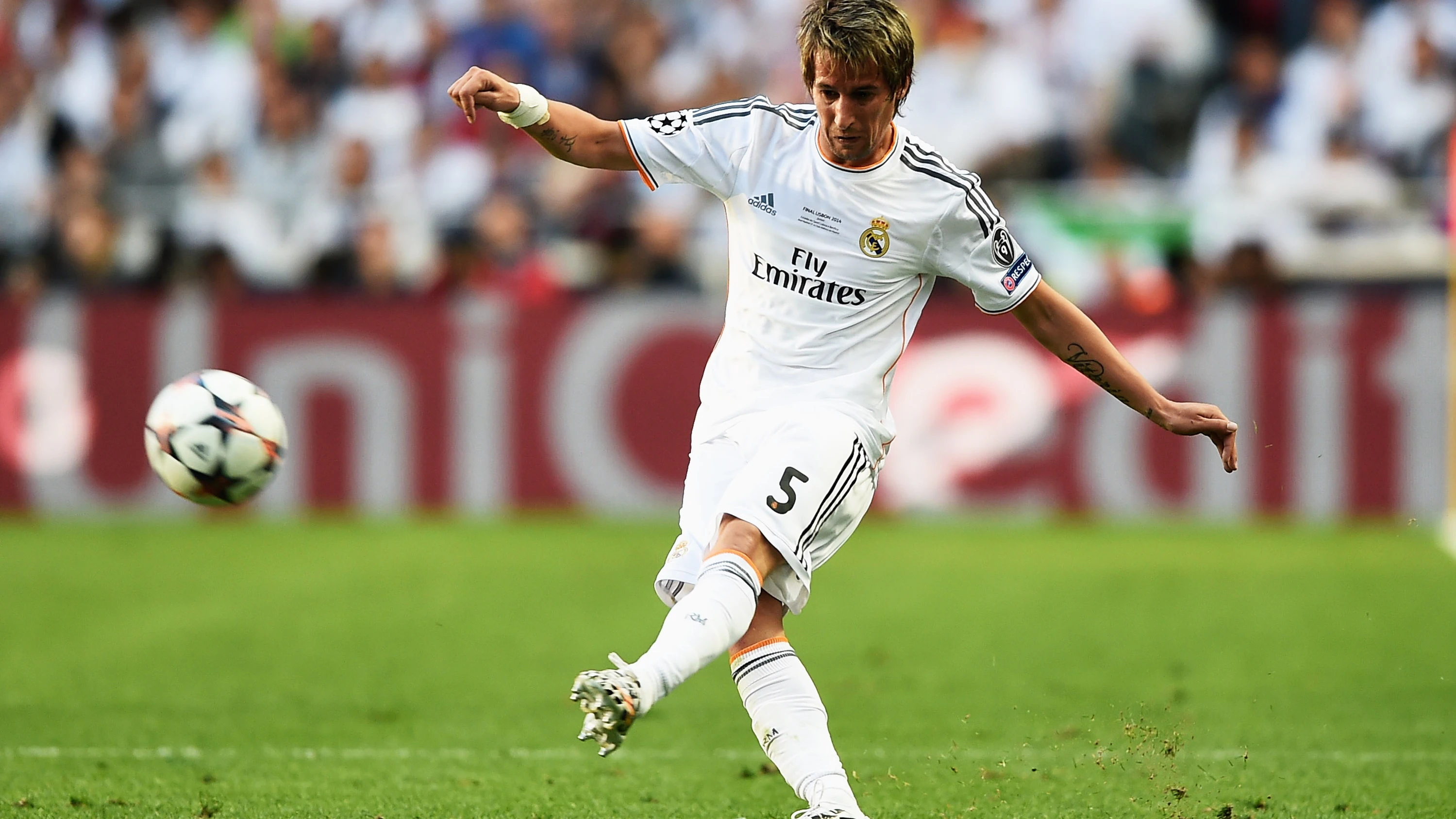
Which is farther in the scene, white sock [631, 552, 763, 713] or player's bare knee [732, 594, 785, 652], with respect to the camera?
player's bare knee [732, 594, 785, 652]

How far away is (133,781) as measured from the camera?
6.02 m

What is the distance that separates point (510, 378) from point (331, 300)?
58.5 inches

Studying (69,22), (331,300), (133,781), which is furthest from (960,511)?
(69,22)

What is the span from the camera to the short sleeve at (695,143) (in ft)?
17.1

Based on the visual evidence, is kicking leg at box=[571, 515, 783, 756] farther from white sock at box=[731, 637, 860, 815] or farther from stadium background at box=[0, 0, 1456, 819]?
stadium background at box=[0, 0, 1456, 819]

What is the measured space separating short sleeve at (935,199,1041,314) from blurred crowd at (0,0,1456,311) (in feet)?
26.6

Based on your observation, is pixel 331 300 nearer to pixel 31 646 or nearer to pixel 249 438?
pixel 31 646

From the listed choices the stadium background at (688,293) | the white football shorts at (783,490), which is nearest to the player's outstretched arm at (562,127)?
the white football shorts at (783,490)

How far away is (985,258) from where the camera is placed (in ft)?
17.0

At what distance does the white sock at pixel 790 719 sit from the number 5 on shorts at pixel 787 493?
0.45m

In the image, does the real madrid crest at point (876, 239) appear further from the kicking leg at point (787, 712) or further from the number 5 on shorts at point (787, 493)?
the kicking leg at point (787, 712)

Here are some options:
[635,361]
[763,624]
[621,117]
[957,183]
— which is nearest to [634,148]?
[957,183]

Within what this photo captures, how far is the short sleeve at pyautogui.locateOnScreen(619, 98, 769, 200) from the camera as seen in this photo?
5211 millimetres

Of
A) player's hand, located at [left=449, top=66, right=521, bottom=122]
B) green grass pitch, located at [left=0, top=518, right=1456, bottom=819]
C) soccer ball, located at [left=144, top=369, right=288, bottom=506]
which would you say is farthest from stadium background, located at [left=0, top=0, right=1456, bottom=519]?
player's hand, located at [left=449, top=66, right=521, bottom=122]
